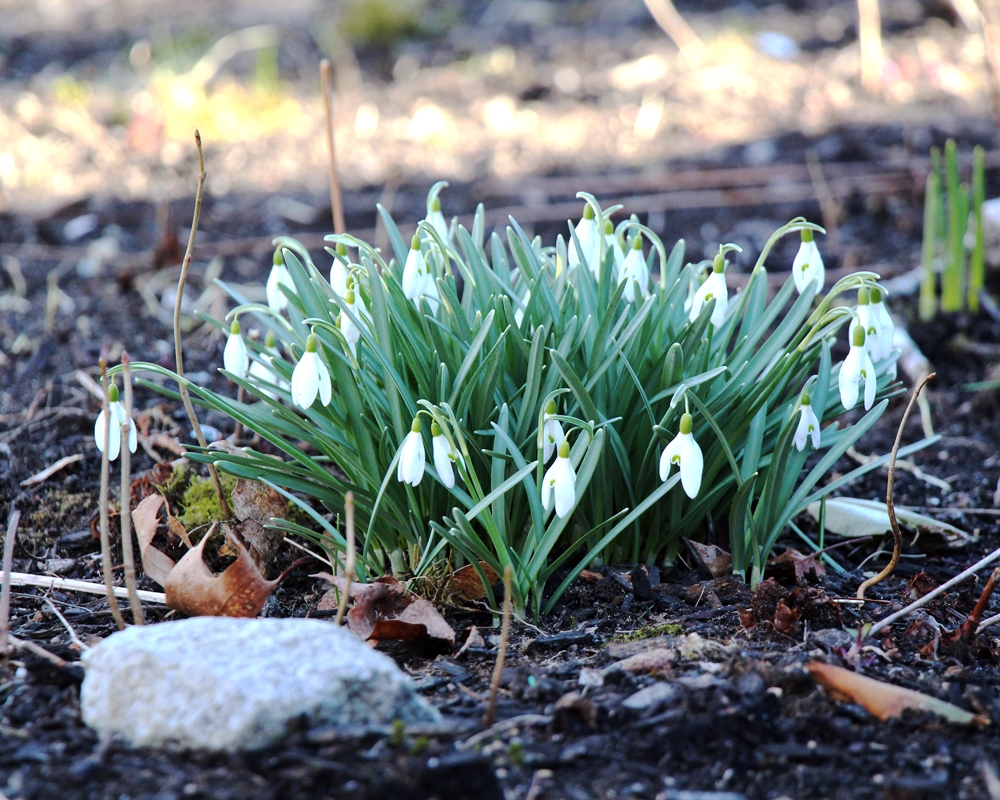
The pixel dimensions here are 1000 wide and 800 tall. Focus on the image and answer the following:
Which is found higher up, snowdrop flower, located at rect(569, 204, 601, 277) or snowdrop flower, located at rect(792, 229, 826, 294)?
snowdrop flower, located at rect(569, 204, 601, 277)

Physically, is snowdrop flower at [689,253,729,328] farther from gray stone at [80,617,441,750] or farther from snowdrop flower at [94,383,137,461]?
snowdrop flower at [94,383,137,461]

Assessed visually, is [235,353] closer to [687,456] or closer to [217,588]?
[217,588]

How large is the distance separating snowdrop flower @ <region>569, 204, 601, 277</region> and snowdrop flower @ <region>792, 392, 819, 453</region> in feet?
1.82

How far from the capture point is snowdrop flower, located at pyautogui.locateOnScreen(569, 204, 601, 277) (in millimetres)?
2174

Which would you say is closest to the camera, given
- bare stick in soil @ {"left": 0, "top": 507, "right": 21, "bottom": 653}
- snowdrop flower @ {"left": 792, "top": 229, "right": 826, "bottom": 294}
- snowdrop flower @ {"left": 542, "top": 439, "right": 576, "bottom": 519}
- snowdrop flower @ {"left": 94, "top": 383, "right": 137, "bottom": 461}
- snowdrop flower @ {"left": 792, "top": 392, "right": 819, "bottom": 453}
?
bare stick in soil @ {"left": 0, "top": 507, "right": 21, "bottom": 653}

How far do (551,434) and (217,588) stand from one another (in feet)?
2.46

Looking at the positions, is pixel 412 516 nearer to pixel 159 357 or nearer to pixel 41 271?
pixel 159 357

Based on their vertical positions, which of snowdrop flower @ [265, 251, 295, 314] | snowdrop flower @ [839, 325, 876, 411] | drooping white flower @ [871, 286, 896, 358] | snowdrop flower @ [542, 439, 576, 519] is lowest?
snowdrop flower @ [542, 439, 576, 519]

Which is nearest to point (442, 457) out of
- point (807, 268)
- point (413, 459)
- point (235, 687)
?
point (413, 459)

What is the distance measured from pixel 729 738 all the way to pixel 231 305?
9.89ft

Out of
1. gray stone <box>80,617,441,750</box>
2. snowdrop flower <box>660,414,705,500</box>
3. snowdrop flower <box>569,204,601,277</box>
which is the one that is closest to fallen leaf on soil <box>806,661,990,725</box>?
snowdrop flower <box>660,414,705,500</box>

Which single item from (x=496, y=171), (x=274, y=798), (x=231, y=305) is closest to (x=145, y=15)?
(x=496, y=171)

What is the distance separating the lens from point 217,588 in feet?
6.46

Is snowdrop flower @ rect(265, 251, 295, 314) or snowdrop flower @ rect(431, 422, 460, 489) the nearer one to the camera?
snowdrop flower @ rect(431, 422, 460, 489)
